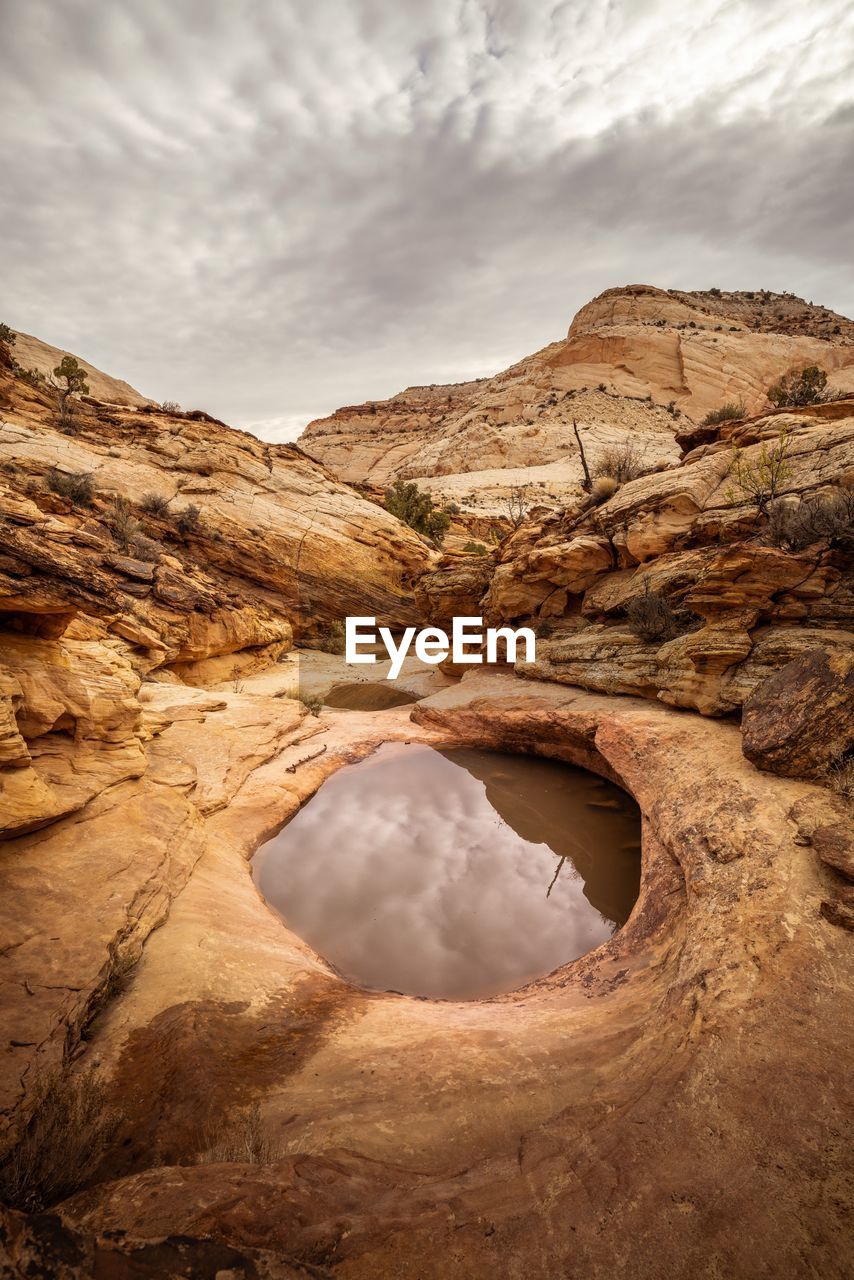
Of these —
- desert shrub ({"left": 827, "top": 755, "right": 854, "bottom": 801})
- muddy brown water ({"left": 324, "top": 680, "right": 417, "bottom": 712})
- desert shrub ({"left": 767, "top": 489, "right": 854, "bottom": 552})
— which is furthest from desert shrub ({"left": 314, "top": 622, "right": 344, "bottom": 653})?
desert shrub ({"left": 827, "top": 755, "right": 854, "bottom": 801})

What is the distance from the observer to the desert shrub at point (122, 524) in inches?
625

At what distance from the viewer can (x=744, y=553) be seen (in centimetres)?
855

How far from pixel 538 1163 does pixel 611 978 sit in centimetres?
250

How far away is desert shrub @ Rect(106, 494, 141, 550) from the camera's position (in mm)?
15875

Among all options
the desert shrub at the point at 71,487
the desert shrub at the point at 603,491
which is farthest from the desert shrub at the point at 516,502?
the desert shrub at the point at 71,487

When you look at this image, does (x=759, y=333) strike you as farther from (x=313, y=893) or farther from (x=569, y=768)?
(x=313, y=893)

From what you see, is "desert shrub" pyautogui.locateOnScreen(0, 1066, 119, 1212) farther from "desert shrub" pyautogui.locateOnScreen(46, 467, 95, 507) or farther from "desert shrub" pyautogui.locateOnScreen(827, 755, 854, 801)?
"desert shrub" pyautogui.locateOnScreen(46, 467, 95, 507)

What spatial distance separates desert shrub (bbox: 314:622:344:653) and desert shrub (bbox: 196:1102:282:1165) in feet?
64.3

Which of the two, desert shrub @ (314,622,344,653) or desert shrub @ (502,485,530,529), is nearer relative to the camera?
desert shrub @ (314,622,344,653)

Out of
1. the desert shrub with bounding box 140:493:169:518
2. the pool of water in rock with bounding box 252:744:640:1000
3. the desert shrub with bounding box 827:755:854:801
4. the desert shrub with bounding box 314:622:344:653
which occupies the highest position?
the desert shrub with bounding box 140:493:169:518

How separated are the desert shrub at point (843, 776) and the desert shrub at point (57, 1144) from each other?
22.0 feet

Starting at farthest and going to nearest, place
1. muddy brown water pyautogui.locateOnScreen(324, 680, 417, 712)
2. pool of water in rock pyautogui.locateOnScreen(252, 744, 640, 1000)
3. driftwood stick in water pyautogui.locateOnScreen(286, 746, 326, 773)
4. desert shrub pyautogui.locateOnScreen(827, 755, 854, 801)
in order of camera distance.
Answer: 1. muddy brown water pyautogui.locateOnScreen(324, 680, 417, 712)
2. driftwood stick in water pyautogui.locateOnScreen(286, 746, 326, 773)
3. pool of water in rock pyautogui.locateOnScreen(252, 744, 640, 1000)
4. desert shrub pyautogui.locateOnScreen(827, 755, 854, 801)

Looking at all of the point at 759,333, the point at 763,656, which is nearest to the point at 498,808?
the point at 763,656

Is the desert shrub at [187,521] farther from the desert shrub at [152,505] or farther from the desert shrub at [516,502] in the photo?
the desert shrub at [516,502]
